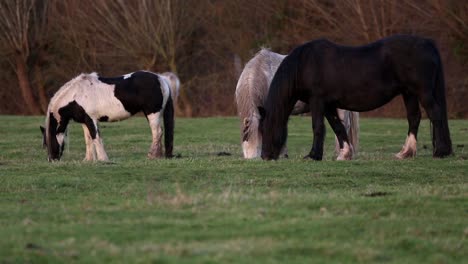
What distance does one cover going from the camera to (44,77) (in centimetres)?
4553

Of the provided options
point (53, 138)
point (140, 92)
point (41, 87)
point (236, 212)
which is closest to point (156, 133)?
point (140, 92)

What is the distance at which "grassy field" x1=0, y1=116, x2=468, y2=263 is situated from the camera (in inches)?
292

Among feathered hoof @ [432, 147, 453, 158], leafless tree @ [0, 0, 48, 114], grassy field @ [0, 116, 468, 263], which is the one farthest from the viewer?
leafless tree @ [0, 0, 48, 114]

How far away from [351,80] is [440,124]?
1589 millimetres

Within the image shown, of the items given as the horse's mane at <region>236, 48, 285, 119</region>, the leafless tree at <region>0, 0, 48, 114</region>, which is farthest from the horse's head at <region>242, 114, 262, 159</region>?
the leafless tree at <region>0, 0, 48, 114</region>

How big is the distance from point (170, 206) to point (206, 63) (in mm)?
34547

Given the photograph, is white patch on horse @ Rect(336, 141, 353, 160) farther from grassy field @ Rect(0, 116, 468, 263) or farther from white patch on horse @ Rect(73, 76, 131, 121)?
white patch on horse @ Rect(73, 76, 131, 121)

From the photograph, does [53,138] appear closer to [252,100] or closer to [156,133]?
[156,133]

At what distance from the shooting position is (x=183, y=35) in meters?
42.6

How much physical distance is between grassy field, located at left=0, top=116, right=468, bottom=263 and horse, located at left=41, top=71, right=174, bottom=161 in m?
3.12

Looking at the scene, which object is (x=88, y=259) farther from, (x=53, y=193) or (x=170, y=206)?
(x=53, y=193)

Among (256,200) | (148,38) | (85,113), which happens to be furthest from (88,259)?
(148,38)

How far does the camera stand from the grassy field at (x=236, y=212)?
7426 mm

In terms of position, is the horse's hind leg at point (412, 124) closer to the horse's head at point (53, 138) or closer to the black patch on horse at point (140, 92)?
the black patch on horse at point (140, 92)
